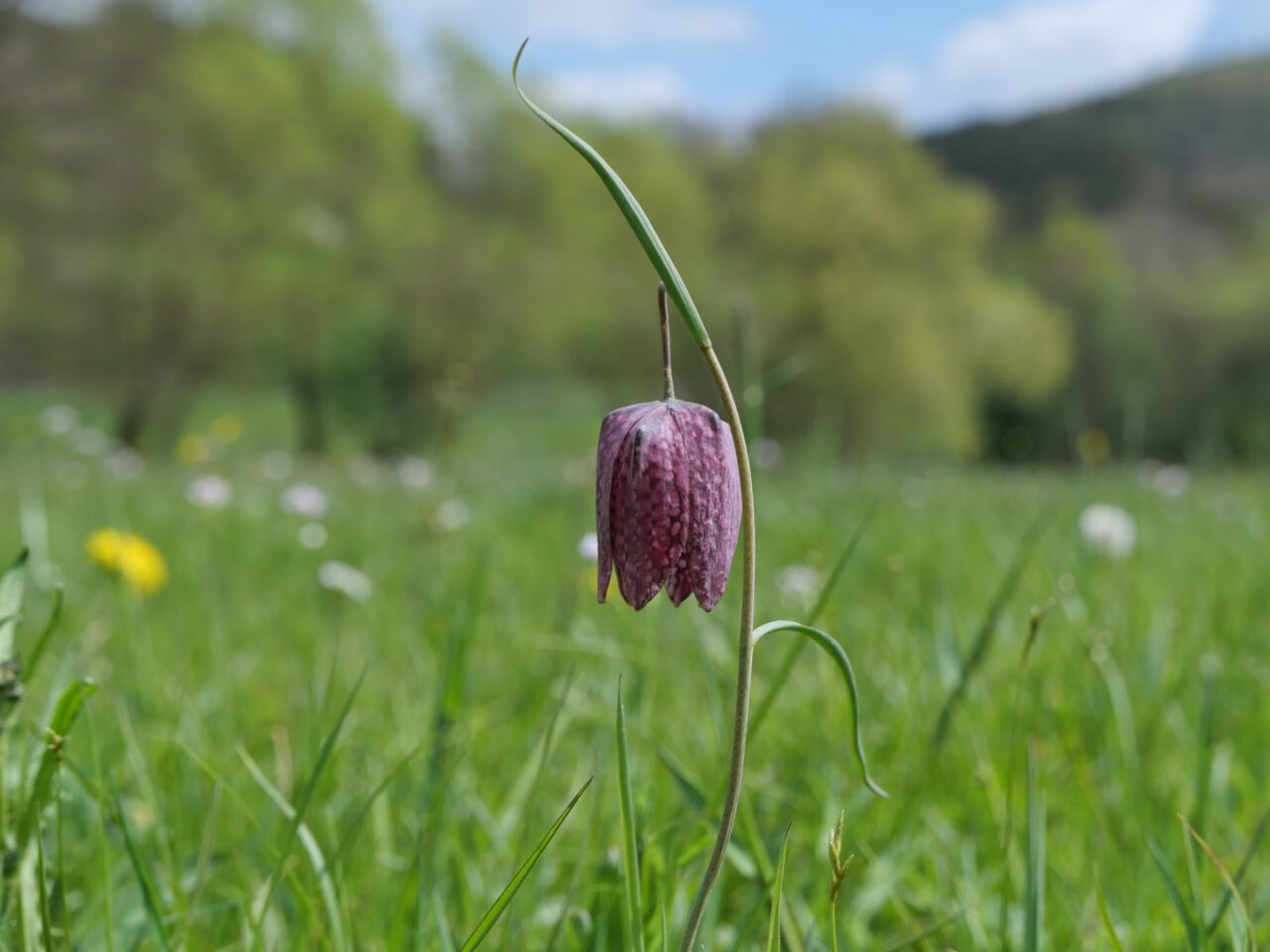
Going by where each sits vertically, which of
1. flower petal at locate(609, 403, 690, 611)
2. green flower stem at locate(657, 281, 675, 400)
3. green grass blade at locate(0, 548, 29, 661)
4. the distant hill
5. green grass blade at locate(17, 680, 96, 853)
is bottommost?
green grass blade at locate(17, 680, 96, 853)

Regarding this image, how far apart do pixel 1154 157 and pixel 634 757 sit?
34.2 m

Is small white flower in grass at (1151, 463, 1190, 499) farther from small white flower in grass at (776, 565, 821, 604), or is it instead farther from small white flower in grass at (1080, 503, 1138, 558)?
small white flower in grass at (776, 565, 821, 604)

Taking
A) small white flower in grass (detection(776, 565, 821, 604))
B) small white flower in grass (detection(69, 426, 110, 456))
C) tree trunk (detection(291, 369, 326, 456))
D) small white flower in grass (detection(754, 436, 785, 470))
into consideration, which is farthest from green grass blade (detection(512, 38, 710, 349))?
tree trunk (detection(291, 369, 326, 456))

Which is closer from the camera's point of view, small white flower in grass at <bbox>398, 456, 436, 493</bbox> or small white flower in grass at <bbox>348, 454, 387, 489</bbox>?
small white flower in grass at <bbox>398, 456, 436, 493</bbox>

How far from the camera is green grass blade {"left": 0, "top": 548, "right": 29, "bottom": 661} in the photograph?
2.24ft

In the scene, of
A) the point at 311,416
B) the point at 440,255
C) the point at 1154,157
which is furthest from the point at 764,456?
the point at 1154,157

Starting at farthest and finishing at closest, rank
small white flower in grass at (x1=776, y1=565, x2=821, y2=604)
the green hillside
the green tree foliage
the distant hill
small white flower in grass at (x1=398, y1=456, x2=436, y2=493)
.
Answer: the green hillside → the distant hill → the green tree foliage → small white flower in grass at (x1=398, y1=456, x2=436, y2=493) → small white flower in grass at (x1=776, y1=565, x2=821, y2=604)

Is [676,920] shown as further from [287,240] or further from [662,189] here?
[662,189]

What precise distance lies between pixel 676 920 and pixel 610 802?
0.27 m

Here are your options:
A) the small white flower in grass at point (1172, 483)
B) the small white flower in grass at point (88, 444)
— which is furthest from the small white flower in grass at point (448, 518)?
the small white flower in grass at point (1172, 483)

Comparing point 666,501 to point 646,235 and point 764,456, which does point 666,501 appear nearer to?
point 646,235

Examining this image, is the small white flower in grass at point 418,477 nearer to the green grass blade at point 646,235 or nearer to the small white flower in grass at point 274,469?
the small white flower in grass at point 274,469

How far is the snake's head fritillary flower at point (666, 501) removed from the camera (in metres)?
0.52

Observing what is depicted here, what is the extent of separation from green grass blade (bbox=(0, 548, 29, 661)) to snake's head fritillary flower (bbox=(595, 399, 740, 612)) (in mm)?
386
